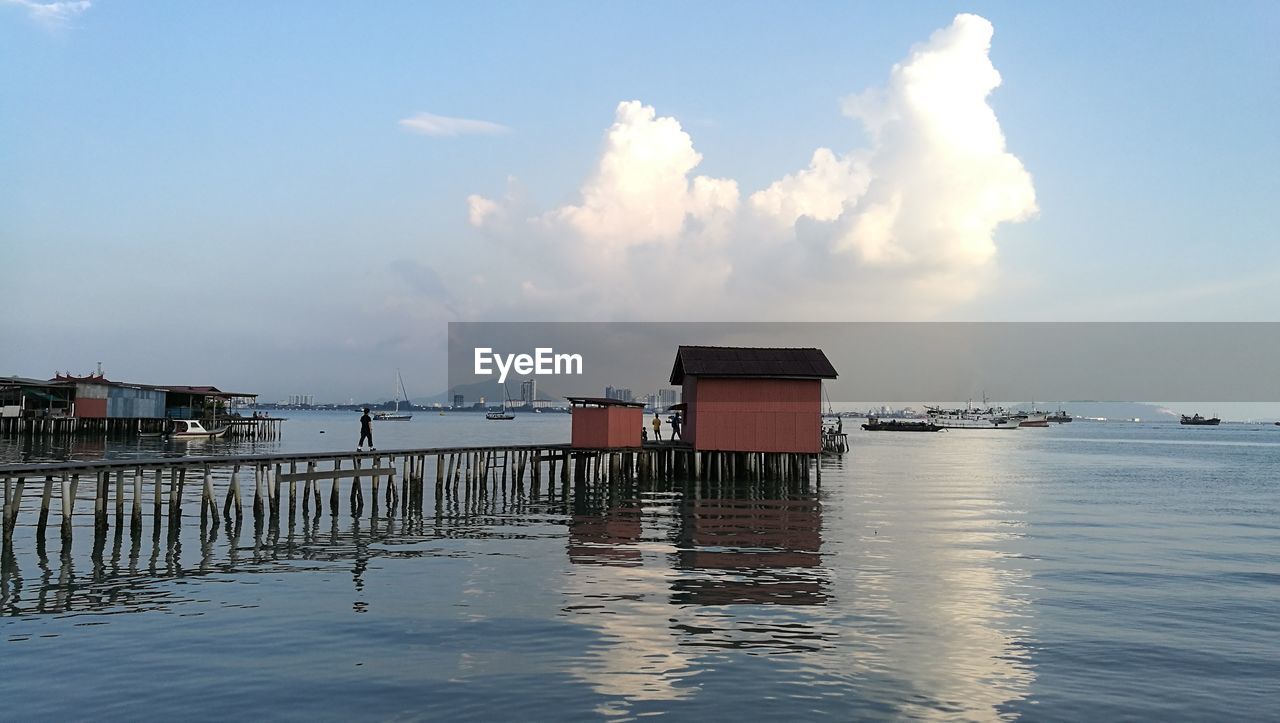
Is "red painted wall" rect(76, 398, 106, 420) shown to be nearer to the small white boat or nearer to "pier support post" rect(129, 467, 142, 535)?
the small white boat

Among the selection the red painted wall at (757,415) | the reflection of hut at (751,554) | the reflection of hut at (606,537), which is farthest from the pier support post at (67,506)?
the red painted wall at (757,415)

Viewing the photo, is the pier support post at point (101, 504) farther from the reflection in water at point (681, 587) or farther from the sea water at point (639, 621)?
the reflection in water at point (681, 587)

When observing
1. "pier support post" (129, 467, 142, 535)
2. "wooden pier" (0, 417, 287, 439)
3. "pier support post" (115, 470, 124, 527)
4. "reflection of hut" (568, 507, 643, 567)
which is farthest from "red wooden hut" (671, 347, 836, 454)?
"wooden pier" (0, 417, 287, 439)

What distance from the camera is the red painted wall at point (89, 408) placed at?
245 feet

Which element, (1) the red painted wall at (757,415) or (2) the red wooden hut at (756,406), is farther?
(1) the red painted wall at (757,415)

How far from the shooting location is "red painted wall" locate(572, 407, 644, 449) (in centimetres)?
4122

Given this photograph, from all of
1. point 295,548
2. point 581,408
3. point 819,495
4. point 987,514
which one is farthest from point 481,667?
point 581,408

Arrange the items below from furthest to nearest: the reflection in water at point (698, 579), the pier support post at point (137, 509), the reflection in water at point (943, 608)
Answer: the pier support post at point (137, 509) < the reflection in water at point (698, 579) < the reflection in water at point (943, 608)

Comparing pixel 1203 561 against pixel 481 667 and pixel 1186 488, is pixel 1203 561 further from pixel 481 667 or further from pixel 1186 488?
pixel 1186 488

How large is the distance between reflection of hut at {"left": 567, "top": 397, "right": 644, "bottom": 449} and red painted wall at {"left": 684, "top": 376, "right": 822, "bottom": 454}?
3.04 m

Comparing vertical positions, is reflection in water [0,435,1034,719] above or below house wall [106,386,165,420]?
below

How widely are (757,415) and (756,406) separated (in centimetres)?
40

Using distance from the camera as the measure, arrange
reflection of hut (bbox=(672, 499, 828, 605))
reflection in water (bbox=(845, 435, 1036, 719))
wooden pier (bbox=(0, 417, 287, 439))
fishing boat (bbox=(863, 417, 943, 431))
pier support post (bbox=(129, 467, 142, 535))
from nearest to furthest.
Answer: reflection in water (bbox=(845, 435, 1036, 719)) → reflection of hut (bbox=(672, 499, 828, 605)) → pier support post (bbox=(129, 467, 142, 535)) → wooden pier (bbox=(0, 417, 287, 439)) → fishing boat (bbox=(863, 417, 943, 431))

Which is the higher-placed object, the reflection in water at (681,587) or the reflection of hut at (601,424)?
the reflection of hut at (601,424)
